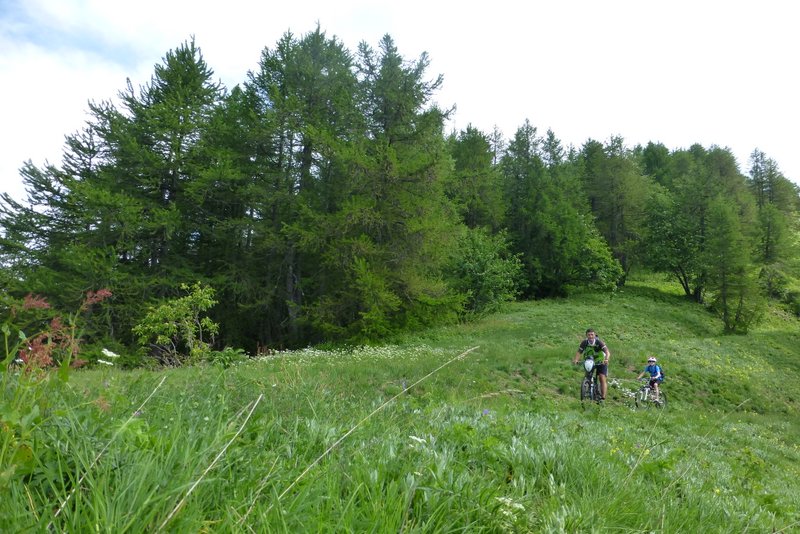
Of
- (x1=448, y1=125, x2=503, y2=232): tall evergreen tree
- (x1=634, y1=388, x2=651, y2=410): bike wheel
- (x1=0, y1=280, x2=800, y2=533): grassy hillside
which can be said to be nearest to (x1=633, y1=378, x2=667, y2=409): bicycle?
(x1=634, y1=388, x2=651, y2=410): bike wheel

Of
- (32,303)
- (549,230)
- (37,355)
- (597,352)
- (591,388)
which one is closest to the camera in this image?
(37,355)

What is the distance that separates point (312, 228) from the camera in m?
20.7

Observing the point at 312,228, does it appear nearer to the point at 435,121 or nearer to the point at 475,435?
the point at 435,121

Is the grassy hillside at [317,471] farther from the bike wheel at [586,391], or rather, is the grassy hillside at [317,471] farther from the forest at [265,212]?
the forest at [265,212]

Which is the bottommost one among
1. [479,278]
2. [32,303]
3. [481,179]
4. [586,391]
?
[586,391]

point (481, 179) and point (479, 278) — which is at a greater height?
point (481, 179)

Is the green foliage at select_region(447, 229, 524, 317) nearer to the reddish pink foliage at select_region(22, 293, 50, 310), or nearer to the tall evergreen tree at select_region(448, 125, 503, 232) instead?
the tall evergreen tree at select_region(448, 125, 503, 232)

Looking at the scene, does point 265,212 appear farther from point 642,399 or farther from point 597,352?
point 642,399

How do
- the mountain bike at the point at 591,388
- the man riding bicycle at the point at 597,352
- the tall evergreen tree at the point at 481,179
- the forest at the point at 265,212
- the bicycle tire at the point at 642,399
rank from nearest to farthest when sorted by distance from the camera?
the man riding bicycle at the point at 597,352 < the mountain bike at the point at 591,388 < the bicycle tire at the point at 642,399 < the forest at the point at 265,212 < the tall evergreen tree at the point at 481,179

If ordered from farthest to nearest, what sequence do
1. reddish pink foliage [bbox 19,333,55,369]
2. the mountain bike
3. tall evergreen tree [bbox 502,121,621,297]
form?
tall evergreen tree [bbox 502,121,621,297] < the mountain bike < reddish pink foliage [bbox 19,333,55,369]

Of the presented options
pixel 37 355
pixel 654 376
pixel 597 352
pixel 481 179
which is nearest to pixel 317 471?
pixel 37 355

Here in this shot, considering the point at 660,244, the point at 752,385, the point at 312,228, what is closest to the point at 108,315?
the point at 312,228

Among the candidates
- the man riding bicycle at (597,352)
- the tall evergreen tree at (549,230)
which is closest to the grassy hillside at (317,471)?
the man riding bicycle at (597,352)

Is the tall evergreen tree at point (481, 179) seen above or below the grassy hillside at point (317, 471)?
above
